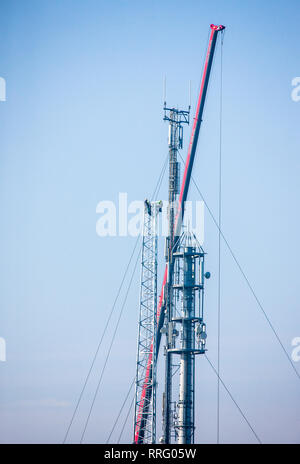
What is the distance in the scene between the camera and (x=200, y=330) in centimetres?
10144

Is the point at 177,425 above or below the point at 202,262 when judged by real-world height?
below
